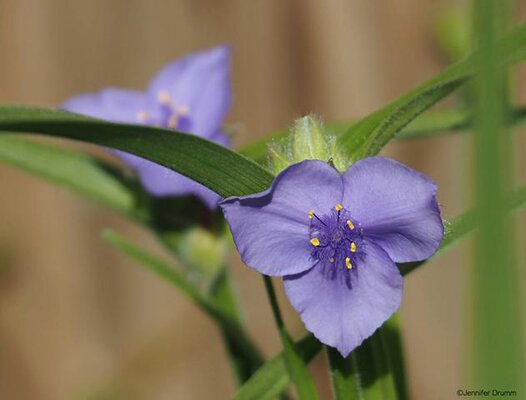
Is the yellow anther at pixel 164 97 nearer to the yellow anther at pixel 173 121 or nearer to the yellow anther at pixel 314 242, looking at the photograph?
the yellow anther at pixel 173 121

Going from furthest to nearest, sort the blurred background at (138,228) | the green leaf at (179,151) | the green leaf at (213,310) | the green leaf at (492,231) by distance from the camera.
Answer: the blurred background at (138,228)
the green leaf at (213,310)
the green leaf at (179,151)
the green leaf at (492,231)

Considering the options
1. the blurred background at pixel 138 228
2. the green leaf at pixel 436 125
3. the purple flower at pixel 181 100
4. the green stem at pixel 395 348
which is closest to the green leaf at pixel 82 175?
the purple flower at pixel 181 100

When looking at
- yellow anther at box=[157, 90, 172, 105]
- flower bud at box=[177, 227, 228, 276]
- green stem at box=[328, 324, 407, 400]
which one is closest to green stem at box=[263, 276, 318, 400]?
green stem at box=[328, 324, 407, 400]

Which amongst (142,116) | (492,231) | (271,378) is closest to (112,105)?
(142,116)

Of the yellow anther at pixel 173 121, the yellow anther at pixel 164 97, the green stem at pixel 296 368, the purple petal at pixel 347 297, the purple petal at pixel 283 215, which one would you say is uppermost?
the yellow anther at pixel 164 97

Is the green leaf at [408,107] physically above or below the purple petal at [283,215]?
above

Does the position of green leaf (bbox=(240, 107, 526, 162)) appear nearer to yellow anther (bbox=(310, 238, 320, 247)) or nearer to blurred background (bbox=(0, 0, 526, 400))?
yellow anther (bbox=(310, 238, 320, 247))

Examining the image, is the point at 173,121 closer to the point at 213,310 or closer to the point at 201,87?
the point at 201,87
